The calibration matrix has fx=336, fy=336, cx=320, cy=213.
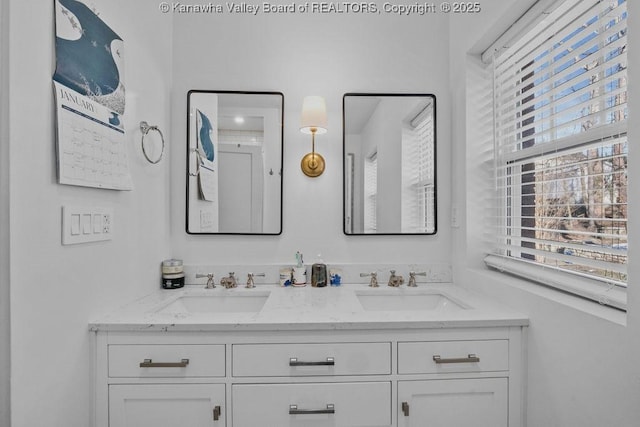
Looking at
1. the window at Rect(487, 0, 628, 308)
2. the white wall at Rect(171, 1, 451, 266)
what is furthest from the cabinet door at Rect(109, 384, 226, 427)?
the window at Rect(487, 0, 628, 308)

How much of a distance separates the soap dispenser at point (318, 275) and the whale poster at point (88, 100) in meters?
0.94

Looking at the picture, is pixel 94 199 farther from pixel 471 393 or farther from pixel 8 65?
pixel 471 393

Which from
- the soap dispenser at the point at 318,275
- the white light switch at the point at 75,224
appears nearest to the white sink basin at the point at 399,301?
the soap dispenser at the point at 318,275

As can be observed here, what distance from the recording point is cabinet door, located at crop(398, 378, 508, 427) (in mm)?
1199

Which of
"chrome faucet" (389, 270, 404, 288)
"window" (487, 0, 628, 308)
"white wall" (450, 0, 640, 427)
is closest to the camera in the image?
"white wall" (450, 0, 640, 427)

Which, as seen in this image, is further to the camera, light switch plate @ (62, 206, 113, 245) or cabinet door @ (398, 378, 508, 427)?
cabinet door @ (398, 378, 508, 427)

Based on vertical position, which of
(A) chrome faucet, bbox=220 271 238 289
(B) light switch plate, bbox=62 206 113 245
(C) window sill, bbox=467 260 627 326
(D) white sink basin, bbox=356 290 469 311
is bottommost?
(D) white sink basin, bbox=356 290 469 311

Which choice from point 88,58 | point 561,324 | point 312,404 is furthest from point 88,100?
point 561,324

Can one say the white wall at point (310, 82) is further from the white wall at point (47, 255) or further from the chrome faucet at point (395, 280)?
the white wall at point (47, 255)

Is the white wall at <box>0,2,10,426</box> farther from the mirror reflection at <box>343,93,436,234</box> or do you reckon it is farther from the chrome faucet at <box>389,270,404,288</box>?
the chrome faucet at <box>389,270,404,288</box>

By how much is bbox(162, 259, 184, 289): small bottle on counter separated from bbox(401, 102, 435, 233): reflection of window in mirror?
1199mm

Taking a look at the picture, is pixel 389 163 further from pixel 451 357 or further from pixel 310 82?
pixel 451 357

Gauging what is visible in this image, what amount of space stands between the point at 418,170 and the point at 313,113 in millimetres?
645

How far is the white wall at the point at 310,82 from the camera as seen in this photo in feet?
5.94
